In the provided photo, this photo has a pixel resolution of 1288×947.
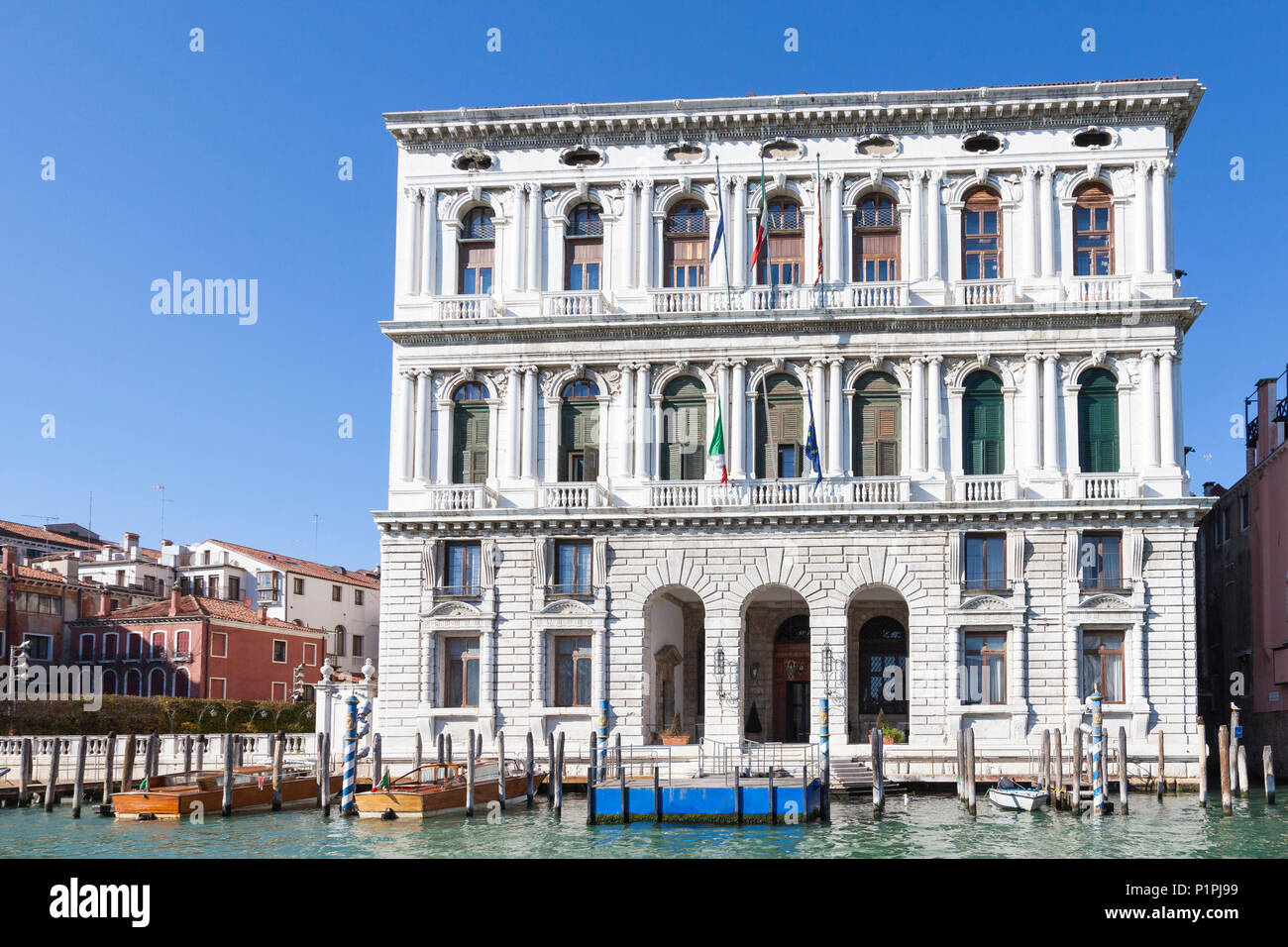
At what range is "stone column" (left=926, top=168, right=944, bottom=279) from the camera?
37438 millimetres

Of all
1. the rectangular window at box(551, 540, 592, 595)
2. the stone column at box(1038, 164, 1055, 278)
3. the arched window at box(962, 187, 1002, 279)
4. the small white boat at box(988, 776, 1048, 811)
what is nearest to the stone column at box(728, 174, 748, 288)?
the arched window at box(962, 187, 1002, 279)

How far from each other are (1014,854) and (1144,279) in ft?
62.2

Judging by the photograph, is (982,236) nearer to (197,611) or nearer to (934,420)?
(934,420)

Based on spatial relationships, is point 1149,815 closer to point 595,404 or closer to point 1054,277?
point 1054,277

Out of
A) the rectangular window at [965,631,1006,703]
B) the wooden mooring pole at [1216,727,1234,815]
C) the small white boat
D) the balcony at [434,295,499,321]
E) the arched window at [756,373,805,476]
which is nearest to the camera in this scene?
the small white boat

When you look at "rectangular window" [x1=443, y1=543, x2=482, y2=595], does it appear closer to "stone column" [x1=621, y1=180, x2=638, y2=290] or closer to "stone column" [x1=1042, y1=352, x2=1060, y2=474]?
"stone column" [x1=621, y1=180, x2=638, y2=290]

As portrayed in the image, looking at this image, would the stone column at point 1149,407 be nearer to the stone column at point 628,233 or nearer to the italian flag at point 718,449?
the italian flag at point 718,449

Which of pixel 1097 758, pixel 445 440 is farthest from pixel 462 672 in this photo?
pixel 1097 758

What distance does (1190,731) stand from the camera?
34812 mm

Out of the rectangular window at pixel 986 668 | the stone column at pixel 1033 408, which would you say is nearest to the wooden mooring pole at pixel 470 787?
the rectangular window at pixel 986 668

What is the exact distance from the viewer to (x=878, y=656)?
39.7m

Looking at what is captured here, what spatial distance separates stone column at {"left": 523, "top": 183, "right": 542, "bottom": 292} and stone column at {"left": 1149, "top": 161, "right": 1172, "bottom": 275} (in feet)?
54.4

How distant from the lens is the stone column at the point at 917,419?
121ft

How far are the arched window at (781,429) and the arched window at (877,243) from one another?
3.65 m
